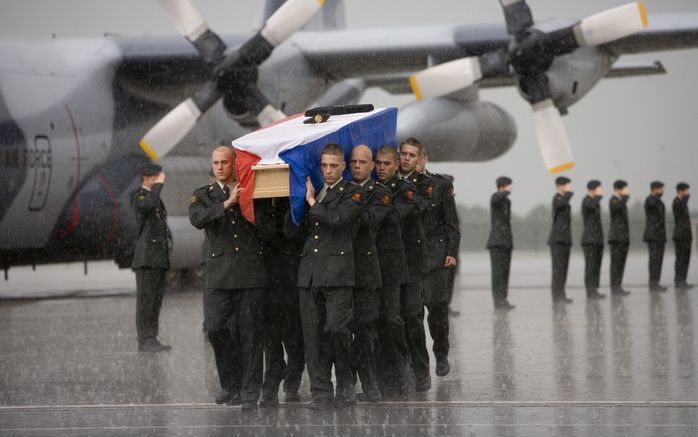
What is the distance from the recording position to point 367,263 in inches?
286

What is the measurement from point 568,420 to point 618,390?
3.88 feet

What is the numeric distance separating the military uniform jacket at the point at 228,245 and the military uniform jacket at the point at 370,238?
0.60 m

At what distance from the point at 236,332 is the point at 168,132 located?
29.0 feet

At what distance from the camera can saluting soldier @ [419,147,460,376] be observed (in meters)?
8.41

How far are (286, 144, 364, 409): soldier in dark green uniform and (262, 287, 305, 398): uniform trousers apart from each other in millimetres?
308

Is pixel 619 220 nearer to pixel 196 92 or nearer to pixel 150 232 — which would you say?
pixel 196 92

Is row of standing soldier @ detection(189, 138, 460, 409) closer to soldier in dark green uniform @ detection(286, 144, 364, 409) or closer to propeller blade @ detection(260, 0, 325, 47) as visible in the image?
soldier in dark green uniform @ detection(286, 144, 364, 409)

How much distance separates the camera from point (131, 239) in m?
17.7

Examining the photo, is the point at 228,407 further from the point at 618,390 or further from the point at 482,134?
the point at 482,134

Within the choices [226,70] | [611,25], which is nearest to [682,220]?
[611,25]

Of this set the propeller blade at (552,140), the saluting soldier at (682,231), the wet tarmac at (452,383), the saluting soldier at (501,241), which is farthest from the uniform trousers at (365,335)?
the saluting soldier at (682,231)

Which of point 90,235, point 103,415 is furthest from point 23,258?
point 103,415

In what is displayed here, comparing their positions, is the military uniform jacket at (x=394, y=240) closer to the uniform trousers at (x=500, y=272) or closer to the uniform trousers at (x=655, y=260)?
the uniform trousers at (x=500, y=272)

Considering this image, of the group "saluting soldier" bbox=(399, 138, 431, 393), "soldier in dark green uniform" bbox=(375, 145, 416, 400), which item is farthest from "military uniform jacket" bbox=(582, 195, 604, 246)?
"soldier in dark green uniform" bbox=(375, 145, 416, 400)
